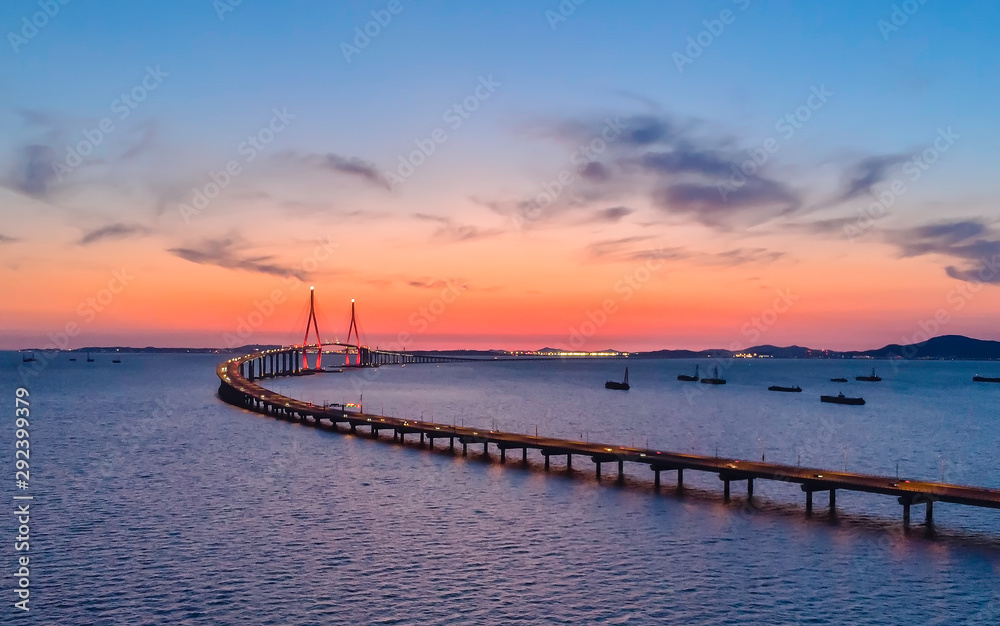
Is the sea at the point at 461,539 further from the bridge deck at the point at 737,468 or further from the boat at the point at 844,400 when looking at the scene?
the boat at the point at 844,400

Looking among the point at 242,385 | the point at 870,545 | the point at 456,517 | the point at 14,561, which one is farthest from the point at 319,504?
the point at 242,385

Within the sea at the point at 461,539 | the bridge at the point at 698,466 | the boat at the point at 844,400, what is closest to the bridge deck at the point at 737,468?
the bridge at the point at 698,466

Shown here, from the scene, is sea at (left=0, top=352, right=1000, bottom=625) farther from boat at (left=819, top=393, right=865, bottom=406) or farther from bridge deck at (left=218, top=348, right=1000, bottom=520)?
boat at (left=819, top=393, right=865, bottom=406)

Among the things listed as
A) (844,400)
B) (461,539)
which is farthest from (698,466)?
(844,400)

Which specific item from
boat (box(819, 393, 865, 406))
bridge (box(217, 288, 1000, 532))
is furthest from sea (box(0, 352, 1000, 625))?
boat (box(819, 393, 865, 406))

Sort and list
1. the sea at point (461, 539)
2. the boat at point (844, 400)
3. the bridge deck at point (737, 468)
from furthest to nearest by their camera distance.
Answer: the boat at point (844, 400), the bridge deck at point (737, 468), the sea at point (461, 539)

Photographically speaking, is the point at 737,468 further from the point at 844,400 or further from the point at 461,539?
the point at 844,400

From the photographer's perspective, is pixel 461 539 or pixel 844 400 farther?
pixel 844 400

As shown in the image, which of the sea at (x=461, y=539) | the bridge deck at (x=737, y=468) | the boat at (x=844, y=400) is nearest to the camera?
the sea at (x=461, y=539)

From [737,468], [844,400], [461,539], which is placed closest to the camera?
[461,539]

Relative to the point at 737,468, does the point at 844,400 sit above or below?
below

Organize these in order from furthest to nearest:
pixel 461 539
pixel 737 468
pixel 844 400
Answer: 1. pixel 844 400
2. pixel 737 468
3. pixel 461 539

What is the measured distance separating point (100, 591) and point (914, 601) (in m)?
33.3

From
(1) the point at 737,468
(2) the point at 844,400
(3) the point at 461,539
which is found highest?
(1) the point at 737,468
